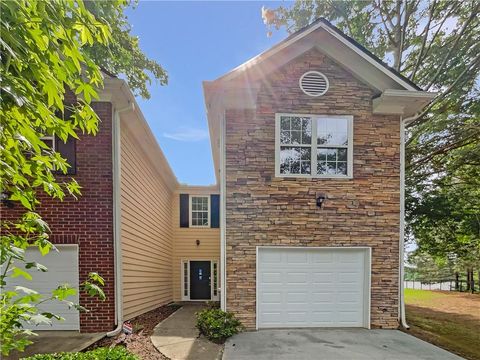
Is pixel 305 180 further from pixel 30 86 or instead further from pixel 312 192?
pixel 30 86

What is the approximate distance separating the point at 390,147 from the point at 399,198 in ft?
4.25

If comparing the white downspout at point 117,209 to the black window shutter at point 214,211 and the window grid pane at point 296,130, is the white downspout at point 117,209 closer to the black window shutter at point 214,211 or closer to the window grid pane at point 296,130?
the window grid pane at point 296,130

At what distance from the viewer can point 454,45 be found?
33.4ft

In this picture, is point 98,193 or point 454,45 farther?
point 454,45

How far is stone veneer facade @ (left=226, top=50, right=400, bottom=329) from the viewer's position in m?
7.04

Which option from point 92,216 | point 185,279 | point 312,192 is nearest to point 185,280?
point 185,279

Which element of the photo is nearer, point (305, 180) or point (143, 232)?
point (305, 180)

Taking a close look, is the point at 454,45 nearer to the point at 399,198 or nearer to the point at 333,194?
the point at 399,198

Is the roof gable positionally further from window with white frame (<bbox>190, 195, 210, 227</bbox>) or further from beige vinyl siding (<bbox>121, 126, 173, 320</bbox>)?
window with white frame (<bbox>190, 195, 210, 227</bbox>)

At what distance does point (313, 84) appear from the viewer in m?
7.32

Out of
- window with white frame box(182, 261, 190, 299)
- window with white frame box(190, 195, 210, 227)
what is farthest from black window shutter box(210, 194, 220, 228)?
window with white frame box(182, 261, 190, 299)

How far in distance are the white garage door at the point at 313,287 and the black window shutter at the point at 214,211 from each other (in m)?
6.64

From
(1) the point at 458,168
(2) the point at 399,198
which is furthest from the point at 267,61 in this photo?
(1) the point at 458,168

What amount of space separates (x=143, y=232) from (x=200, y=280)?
5.03 meters
